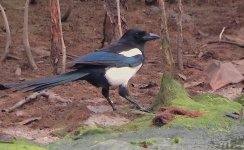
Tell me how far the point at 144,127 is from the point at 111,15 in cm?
289

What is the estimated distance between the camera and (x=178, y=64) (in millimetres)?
10320

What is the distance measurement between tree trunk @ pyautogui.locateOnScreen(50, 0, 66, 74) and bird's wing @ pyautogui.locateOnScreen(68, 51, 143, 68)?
144 centimetres

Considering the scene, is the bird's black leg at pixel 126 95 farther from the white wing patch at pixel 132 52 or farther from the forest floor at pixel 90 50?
the white wing patch at pixel 132 52

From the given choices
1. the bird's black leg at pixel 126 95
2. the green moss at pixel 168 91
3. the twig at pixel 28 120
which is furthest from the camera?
the bird's black leg at pixel 126 95

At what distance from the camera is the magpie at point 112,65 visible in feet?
24.7

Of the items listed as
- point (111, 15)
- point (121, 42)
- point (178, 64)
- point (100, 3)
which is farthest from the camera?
point (100, 3)

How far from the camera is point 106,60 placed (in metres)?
7.67

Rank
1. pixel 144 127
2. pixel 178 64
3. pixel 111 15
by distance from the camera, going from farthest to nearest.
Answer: pixel 178 64, pixel 111 15, pixel 144 127

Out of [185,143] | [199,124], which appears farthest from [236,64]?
[185,143]

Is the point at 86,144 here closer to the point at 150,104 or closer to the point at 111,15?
the point at 150,104

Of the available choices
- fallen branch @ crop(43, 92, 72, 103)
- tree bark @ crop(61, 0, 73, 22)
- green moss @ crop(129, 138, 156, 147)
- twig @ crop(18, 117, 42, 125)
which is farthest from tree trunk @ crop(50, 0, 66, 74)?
tree bark @ crop(61, 0, 73, 22)

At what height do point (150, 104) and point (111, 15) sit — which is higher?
point (111, 15)

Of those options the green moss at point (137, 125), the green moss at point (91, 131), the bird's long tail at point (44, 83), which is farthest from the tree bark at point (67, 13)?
the green moss at point (91, 131)

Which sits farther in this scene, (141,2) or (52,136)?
(141,2)
